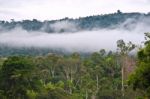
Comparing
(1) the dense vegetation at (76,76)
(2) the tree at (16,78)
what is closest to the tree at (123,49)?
(1) the dense vegetation at (76,76)

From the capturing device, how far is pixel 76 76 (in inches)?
2995

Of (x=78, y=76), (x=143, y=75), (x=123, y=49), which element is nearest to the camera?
(x=143, y=75)

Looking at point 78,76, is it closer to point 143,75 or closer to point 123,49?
point 123,49

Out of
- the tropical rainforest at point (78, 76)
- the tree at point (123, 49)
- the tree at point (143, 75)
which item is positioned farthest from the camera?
the tree at point (123, 49)

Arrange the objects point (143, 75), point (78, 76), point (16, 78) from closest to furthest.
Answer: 1. point (143, 75)
2. point (16, 78)
3. point (78, 76)

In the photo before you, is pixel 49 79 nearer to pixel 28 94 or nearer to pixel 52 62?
pixel 52 62

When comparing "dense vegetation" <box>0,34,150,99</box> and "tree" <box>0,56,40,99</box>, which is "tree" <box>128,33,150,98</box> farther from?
"tree" <box>0,56,40,99</box>

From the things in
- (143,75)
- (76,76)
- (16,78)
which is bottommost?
(76,76)

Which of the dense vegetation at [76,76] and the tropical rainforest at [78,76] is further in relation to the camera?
the dense vegetation at [76,76]

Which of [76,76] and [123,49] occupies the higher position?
[123,49]

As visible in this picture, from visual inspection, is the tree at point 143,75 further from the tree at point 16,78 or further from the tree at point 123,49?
the tree at point 123,49

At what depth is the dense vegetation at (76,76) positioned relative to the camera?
4281cm

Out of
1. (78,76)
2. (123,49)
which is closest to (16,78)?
(123,49)

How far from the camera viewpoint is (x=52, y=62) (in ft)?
263
